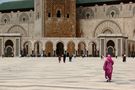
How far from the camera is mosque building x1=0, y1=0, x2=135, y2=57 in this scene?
54.6 meters

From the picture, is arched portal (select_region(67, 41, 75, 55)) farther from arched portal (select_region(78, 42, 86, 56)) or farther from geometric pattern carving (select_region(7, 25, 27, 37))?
geometric pattern carving (select_region(7, 25, 27, 37))

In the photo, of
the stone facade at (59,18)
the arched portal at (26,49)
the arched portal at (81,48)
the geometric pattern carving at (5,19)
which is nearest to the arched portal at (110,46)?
the arched portal at (81,48)

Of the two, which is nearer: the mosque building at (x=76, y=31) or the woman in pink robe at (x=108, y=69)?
the woman in pink robe at (x=108, y=69)

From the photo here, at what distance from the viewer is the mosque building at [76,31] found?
54.6 m

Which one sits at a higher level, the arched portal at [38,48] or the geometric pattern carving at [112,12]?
the geometric pattern carving at [112,12]

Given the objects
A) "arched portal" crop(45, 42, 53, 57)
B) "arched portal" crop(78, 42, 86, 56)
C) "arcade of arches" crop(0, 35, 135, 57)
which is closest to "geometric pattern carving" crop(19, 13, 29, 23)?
"arcade of arches" crop(0, 35, 135, 57)

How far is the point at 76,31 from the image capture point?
60.9 meters

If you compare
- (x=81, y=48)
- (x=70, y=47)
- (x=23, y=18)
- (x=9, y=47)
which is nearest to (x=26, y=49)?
(x=9, y=47)

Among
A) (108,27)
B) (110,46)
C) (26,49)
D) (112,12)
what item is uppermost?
(112,12)

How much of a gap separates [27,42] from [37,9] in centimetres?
667

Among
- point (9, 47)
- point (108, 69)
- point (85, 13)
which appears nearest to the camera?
point (108, 69)

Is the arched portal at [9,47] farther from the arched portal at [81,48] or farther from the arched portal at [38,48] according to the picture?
the arched portal at [81,48]

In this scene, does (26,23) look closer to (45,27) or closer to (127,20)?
(45,27)

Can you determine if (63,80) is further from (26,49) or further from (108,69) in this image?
(26,49)
